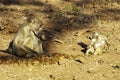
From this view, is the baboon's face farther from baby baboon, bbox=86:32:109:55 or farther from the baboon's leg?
baby baboon, bbox=86:32:109:55

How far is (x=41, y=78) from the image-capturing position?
6488mm

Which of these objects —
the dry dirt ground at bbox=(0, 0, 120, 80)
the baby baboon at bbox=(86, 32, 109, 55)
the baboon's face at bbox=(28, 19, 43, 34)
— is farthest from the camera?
the baby baboon at bbox=(86, 32, 109, 55)

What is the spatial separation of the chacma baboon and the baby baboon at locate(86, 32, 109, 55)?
3.00 ft

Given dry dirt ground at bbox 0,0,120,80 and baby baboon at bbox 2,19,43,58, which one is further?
baby baboon at bbox 2,19,43,58

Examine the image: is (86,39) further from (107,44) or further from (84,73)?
(84,73)

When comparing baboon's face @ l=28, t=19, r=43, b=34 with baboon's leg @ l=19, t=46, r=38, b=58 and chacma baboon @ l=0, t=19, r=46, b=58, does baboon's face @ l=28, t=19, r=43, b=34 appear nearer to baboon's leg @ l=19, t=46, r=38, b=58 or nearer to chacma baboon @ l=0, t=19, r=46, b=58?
chacma baboon @ l=0, t=19, r=46, b=58

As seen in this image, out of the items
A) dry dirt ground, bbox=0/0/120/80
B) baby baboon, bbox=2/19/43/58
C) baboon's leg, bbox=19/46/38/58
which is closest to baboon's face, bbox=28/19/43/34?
baby baboon, bbox=2/19/43/58

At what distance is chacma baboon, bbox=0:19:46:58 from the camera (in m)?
7.02

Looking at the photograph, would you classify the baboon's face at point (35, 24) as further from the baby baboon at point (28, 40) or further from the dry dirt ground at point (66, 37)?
the dry dirt ground at point (66, 37)

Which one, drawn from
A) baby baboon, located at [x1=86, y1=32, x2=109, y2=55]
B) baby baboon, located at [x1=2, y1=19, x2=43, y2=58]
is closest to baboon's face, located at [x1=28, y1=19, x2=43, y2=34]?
baby baboon, located at [x1=2, y1=19, x2=43, y2=58]

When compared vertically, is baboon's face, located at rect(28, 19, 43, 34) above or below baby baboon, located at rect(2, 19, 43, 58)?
above

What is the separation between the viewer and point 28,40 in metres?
7.06

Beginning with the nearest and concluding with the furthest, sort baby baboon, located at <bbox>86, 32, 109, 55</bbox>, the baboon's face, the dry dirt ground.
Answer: the dry dirt ground < the baboon's face < baby baboon, located at <bbox>86, 32, 109, 55</bbox>

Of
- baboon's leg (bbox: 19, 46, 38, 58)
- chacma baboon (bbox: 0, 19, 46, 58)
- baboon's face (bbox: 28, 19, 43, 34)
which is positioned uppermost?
baboon's face (bbox: 28, 19, 43, 34)
